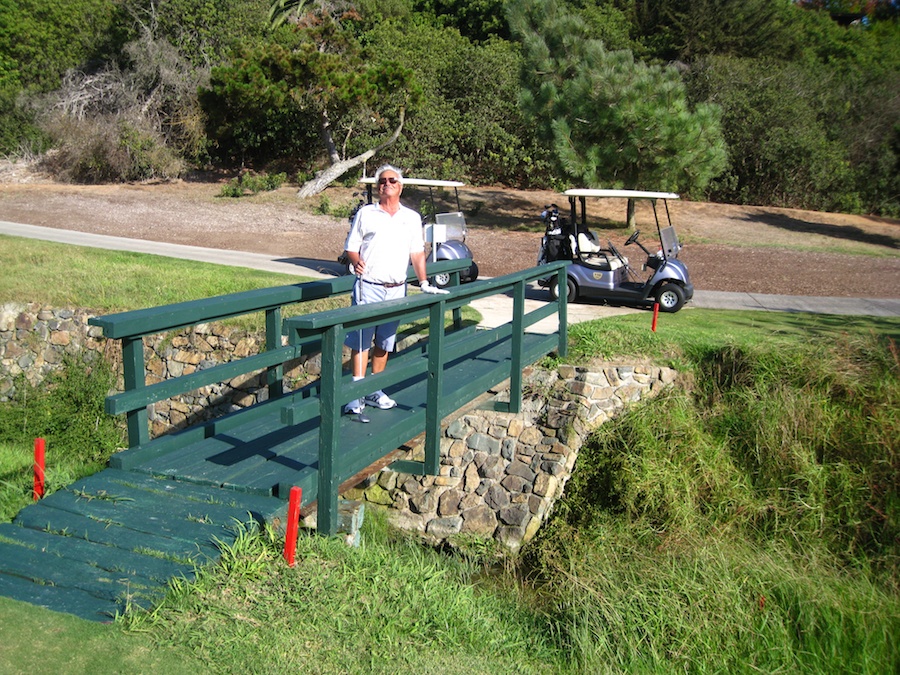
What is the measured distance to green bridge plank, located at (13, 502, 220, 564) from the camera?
424cm

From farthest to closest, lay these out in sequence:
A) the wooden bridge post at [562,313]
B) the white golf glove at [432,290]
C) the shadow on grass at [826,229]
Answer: the shadow on grass at [826,229]
the wooden bridge post at [562,313]
the white golf glove at [432,290]

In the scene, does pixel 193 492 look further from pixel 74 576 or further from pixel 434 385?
pixel 434 385

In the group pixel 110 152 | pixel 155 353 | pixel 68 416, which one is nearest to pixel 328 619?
pixel 68 416

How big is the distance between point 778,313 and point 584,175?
27.0ft

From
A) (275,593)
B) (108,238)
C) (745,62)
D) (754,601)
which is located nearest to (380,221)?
(275,593)

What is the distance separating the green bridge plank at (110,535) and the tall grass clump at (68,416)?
4.16 m

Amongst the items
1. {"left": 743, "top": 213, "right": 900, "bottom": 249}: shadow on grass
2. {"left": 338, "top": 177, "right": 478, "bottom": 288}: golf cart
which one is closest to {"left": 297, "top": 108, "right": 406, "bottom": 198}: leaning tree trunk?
{"left": 743, "top": 213, "right": 900, "bottom": 249}: shadow on grass

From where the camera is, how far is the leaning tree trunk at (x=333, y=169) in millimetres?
26194

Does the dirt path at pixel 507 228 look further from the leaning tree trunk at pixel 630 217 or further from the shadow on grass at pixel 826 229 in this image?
the leaning tree trunk at pixel 630 217

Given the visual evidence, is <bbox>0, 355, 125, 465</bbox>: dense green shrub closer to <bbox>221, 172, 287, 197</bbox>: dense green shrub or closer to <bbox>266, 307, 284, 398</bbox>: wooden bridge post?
<bbox>266, 307, 284, 398</bbox>: wooden bridge post

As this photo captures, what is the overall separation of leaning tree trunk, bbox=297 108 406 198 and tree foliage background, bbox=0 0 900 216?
408 millimetres

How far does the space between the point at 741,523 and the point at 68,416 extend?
23.5 ft

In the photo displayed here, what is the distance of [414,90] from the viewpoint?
25.4 meters

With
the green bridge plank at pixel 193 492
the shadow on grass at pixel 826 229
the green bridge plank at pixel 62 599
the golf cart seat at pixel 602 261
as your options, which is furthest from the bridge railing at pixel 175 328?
the shadow on grass at pixel 826 229
